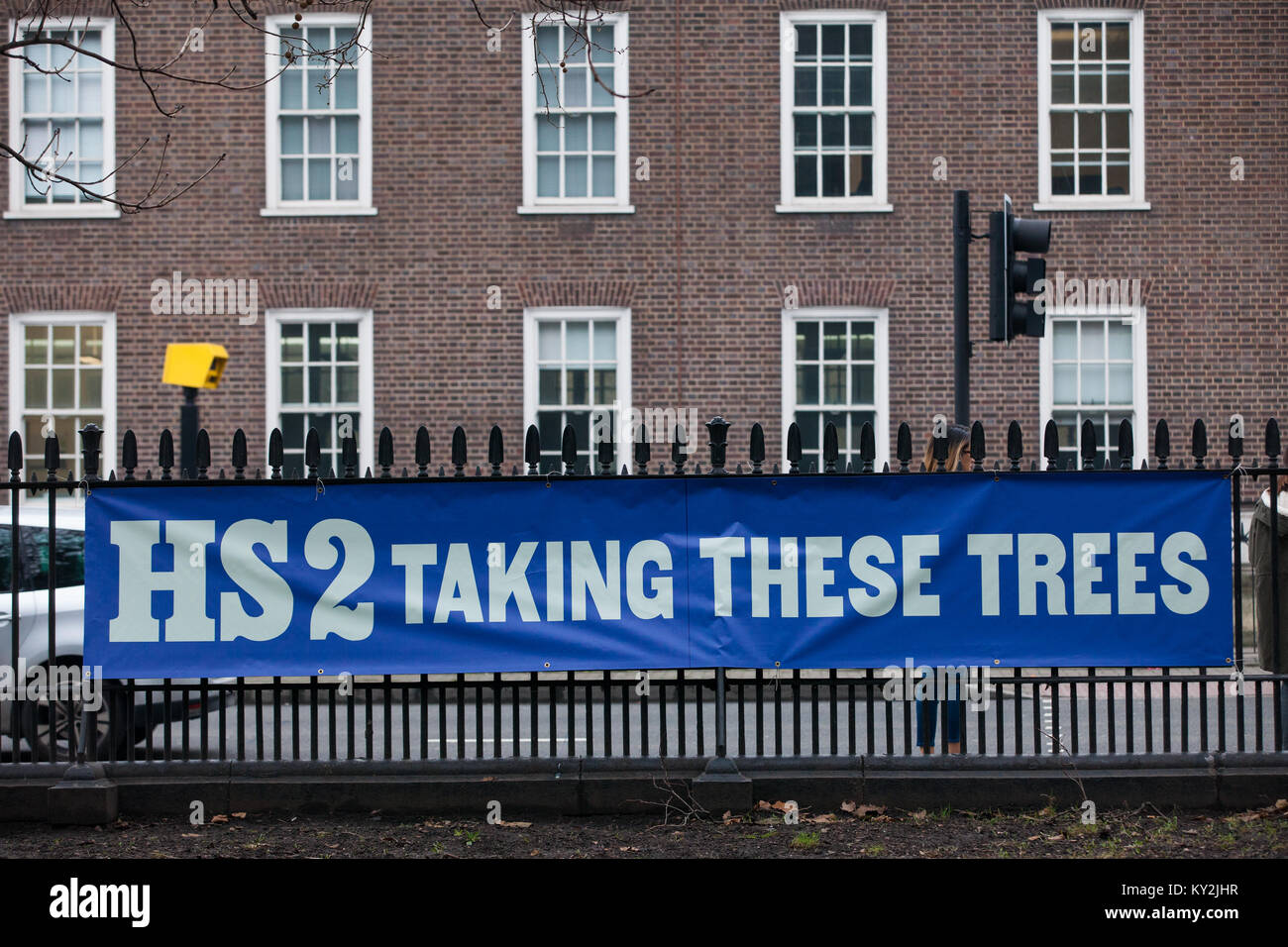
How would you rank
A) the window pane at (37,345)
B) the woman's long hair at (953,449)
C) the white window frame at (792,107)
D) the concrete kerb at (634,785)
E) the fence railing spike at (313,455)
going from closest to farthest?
the concrete kerb at (634,785) → the fence railing spike at (313,455) → the woman's long hair at (953,449) → the white window frame at (792,107) → the window pane at (37,345)

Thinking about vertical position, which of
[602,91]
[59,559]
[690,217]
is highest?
[602,91]

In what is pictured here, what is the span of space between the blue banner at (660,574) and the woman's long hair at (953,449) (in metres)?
0.80

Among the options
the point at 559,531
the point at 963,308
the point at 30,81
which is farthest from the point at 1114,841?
the point at 30,81

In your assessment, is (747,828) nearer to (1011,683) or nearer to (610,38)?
(1011,683)

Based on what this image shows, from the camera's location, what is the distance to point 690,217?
1806 cm

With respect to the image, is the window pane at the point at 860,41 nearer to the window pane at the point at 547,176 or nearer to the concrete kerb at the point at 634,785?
the window pane at the point at 547,176

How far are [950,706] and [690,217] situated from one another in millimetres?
11180

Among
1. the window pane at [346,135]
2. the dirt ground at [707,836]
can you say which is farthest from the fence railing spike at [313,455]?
the window pane at [346,135]

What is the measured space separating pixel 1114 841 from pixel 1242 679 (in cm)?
121

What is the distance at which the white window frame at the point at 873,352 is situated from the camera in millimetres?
18078

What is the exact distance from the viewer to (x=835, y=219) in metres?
18.1

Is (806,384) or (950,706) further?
(806,384)

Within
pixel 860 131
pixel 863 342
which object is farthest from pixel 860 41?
pixel 863 342

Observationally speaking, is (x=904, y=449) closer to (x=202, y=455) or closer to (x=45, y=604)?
(x=202, y=455)
